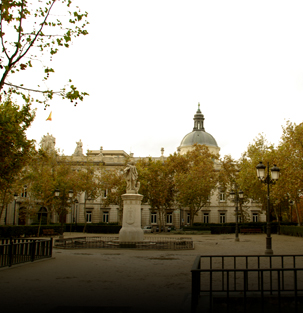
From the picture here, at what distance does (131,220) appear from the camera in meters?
23.4

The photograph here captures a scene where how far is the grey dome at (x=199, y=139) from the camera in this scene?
88938mm

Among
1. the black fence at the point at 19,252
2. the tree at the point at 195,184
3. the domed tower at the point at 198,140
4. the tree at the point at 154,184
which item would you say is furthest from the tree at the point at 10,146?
the domed tower at the point at 198,140

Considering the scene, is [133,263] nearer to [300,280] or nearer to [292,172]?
[300,280]

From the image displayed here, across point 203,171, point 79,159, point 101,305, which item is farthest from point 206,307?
point 79,159

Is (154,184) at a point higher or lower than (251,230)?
higher

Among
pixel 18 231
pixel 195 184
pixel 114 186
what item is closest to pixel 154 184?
pixel 195 184

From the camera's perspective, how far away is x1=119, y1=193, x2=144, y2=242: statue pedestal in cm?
2331

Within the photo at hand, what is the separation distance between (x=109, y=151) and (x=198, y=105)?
93.4 feet

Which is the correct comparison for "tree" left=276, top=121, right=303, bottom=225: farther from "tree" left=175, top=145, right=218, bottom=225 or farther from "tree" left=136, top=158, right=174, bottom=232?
"tree" left=136, top=158, right=174, bottom=232

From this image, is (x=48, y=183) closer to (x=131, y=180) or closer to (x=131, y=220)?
(x=131, y=180)

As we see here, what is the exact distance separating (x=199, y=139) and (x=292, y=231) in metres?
48.6

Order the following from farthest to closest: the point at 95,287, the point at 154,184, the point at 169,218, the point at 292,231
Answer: the point at 169,218
the point at 154,184
the point at 292,231
the point at 95,287

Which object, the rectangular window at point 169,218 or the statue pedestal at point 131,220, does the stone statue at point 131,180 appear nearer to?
the statue pedestal at point 131,220

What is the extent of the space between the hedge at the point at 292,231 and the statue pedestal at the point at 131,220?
2259cm
